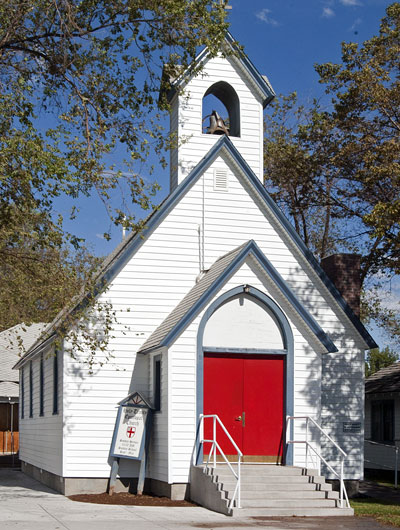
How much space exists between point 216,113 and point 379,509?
11.3 meters

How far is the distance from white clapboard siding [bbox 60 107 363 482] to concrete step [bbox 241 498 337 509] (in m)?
2.17

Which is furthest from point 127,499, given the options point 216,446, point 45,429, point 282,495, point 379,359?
point 379,359

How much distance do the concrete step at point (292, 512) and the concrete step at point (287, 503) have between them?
0.17 meters

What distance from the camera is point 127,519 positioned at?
47.7 ft

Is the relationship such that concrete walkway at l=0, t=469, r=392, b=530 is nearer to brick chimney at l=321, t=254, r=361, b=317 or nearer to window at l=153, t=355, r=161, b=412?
window at l=153, t=355, r=161, b=412

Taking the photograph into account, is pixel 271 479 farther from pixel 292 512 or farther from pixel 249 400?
pixel 249 400

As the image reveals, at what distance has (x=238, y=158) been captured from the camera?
819 inches

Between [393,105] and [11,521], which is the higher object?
[393,105]

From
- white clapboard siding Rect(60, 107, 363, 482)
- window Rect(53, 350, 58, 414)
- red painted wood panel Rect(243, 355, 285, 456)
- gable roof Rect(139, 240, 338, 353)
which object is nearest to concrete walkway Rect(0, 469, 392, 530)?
white clapboard siding Rect(60, 107, 363, 482)

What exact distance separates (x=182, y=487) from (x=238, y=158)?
27.5 ft

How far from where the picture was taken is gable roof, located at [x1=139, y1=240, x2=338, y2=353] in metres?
18.0

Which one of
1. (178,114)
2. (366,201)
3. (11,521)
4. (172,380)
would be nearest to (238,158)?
(178,114)

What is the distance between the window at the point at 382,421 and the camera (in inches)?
1246

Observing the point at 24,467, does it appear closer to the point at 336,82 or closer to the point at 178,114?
the point at 178,114
